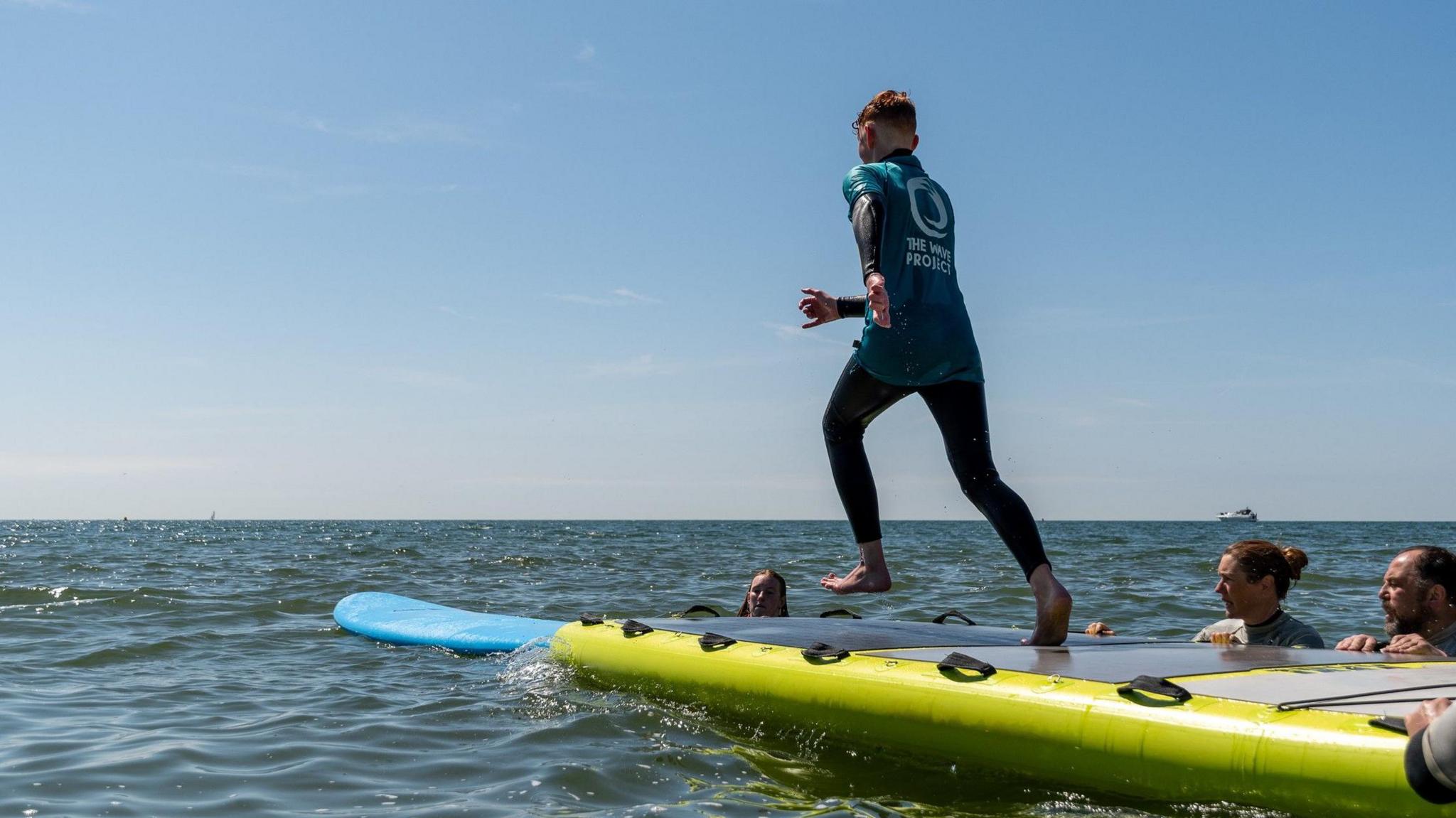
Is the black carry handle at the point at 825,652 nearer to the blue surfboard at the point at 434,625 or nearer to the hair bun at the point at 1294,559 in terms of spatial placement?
the hair bun at the point at 1294,559

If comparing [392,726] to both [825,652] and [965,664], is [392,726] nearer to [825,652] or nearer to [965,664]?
[825,652]

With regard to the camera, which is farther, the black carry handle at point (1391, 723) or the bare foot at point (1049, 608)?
the bare foot at point (1049, 608)

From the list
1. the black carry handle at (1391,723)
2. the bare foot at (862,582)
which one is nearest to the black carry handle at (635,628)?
the bare foot at (862,582)

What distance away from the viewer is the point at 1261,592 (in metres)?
4.78

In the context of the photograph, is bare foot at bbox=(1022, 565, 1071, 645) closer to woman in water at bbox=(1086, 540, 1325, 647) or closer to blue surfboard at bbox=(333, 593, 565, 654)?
woman in water at bbox=(1086, 540, 1325, 647)

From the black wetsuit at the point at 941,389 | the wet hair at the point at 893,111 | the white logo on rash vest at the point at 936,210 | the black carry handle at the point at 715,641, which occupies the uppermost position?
the wet hair at the point at 893,111

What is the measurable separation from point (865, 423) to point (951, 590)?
350 inches

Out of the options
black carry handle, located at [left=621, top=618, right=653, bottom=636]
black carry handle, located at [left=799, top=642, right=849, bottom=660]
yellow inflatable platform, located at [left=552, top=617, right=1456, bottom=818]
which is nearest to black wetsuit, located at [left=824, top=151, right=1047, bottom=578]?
yellow inflatable platform, located at [left=552, top=617, right=1456, bottom=818]

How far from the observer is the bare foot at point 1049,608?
388cm

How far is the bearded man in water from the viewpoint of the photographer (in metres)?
3.88

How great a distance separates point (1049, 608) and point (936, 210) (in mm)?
1424

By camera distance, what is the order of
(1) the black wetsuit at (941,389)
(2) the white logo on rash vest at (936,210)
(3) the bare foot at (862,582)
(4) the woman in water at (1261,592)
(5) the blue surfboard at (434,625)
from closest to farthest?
(1) the black wetsuit at (941,389)
(2) the white logo on rash vest at (936,210)
(3) the bare foot at (862,582)
(4) the woman in water at (1261,592)
(5) the blue surfboard at (434,625)

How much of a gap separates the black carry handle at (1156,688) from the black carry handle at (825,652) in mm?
1163

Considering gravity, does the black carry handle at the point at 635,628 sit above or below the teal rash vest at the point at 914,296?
below
